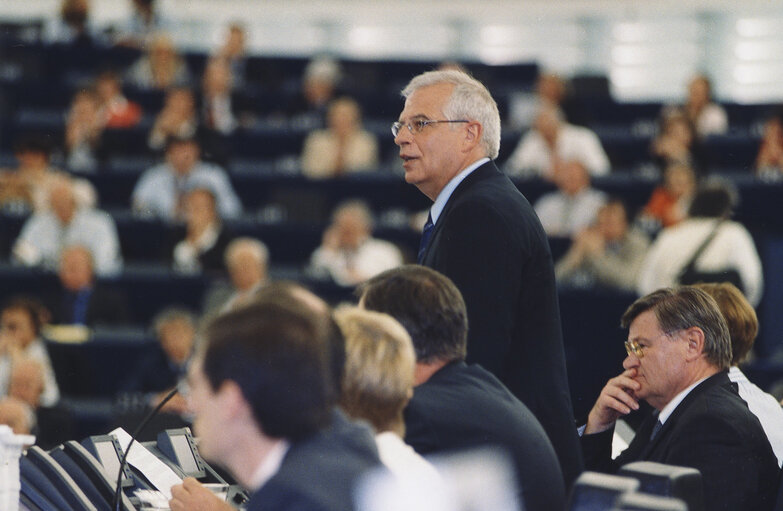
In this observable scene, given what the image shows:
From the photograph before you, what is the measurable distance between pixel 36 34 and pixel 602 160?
17.4ft

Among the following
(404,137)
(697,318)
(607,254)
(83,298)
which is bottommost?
(83,298)

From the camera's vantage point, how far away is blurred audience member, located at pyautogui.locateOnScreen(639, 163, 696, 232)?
25.8 ft

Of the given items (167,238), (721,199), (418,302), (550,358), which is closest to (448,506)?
(418,302)

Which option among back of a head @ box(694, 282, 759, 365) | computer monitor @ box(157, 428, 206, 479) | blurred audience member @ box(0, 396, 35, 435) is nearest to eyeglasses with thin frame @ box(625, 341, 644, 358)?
back of a head @ box(694, 282, 759, 365)

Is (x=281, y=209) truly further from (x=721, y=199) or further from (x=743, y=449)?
(x=743, y=449)

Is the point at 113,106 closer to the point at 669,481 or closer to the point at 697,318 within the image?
the point at 697,318

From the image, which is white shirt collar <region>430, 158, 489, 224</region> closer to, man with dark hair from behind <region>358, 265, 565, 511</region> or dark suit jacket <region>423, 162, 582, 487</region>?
dark suit jacket <region>423, 162, 582, 487</region>

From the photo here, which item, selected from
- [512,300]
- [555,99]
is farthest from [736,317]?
[555,99]

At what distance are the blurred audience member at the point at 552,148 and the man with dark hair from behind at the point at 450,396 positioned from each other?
660 cm

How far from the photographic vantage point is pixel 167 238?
813 centimetres

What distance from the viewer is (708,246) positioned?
6465mm

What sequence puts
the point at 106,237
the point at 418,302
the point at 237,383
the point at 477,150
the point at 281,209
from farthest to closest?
the point at 281,209, the point at 106,237, the point at 477,150, the point at 418,302, the point at 237,383

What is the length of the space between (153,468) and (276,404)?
1.00 metres

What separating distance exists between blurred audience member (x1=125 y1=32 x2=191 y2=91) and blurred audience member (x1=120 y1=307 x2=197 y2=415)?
4.17 meters
